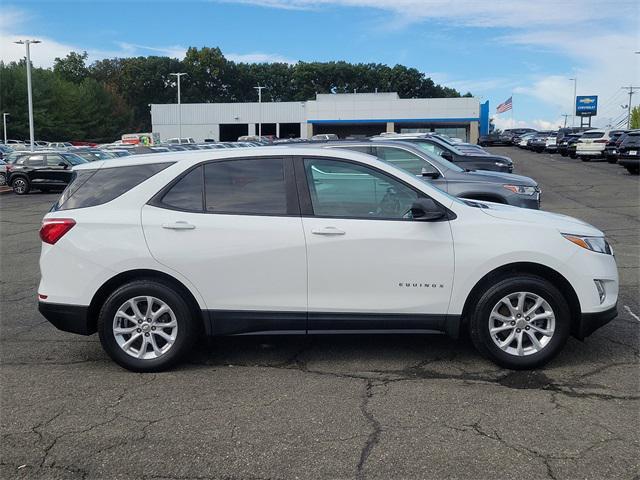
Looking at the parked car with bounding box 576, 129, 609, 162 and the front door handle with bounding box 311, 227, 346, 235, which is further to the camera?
the parked car with bounding box 576, 129, 609, 162

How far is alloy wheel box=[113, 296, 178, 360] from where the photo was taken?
5055 mm

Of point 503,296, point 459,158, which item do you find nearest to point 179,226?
point 503,296

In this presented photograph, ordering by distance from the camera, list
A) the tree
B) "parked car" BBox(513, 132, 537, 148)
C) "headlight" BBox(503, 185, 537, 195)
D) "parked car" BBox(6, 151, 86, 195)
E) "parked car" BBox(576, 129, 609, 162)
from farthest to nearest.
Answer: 1. the tree
2. "parked car" BBox(513, 132, 537, 148)
3. "parked car" BBox(576, 129, 609, 162)
4. "parked car" BBox(6, 151, 86, 195)
5. "headlight" BBox(503, 185, 537, 195)

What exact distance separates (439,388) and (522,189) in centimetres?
601

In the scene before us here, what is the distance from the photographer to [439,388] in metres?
4.74

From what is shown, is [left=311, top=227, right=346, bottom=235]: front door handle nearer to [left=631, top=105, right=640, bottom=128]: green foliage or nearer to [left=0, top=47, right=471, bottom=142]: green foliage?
[left=0, top=47, right=471, bottom=142]: green foliage

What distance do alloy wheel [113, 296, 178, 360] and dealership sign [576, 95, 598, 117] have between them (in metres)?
111

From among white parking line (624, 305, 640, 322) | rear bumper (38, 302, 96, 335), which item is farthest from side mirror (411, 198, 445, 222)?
white parking line (624, 305, 640, 322)

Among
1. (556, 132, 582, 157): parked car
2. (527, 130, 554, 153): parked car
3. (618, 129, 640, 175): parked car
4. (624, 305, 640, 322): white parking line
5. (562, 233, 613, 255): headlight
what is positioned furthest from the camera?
(527, 130, 554, 153): parked car

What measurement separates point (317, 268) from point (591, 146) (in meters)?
34.0

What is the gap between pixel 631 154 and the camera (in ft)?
85.3

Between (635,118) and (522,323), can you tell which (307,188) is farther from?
(635,118)

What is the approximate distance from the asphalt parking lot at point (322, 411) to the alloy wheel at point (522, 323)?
0.71 feet

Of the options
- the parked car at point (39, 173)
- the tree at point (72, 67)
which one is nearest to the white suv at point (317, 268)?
A: the parked car at point (39, 173)
